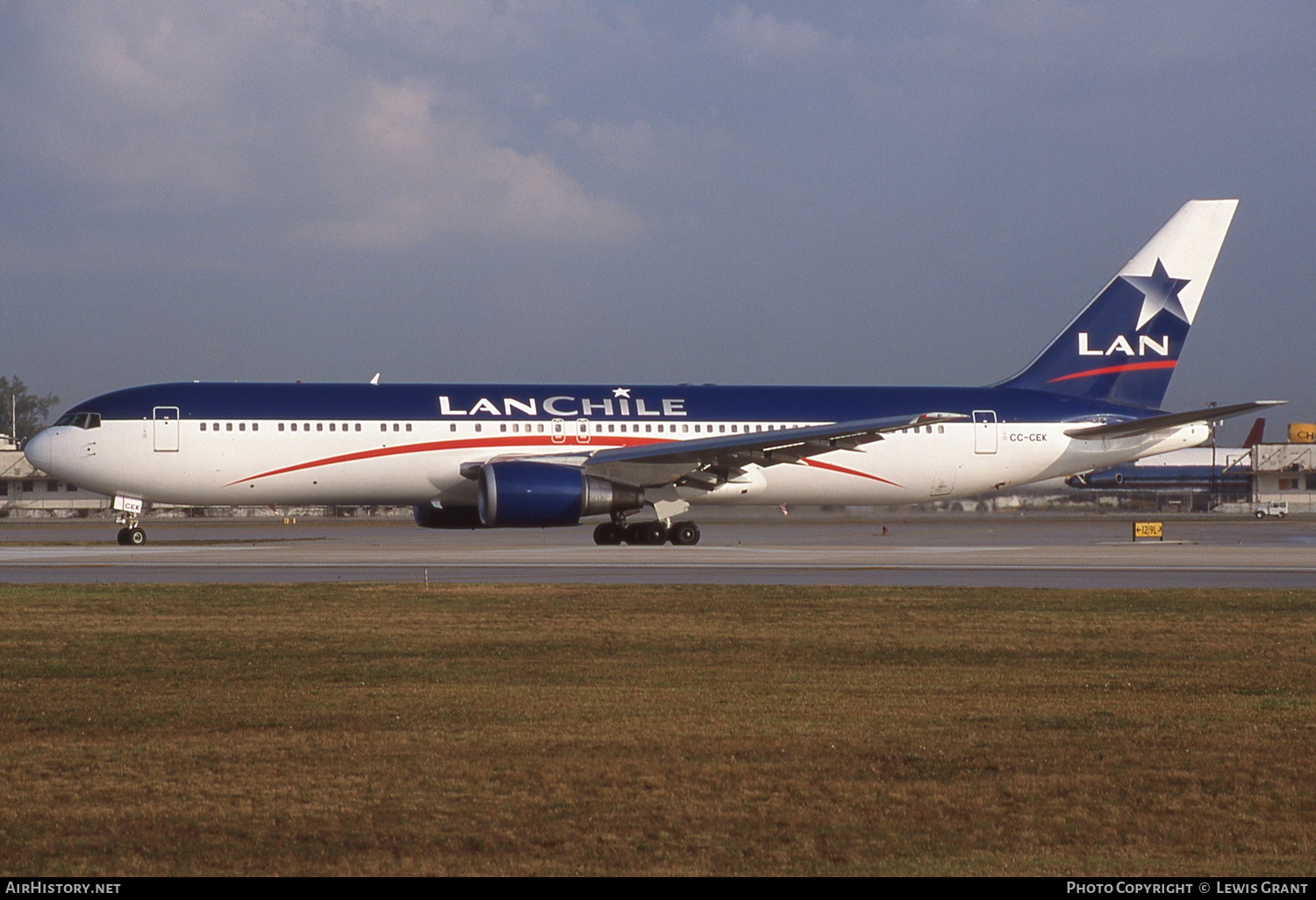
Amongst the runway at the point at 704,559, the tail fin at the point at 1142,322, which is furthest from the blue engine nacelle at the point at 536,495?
the tail fin at the point at 1142,322

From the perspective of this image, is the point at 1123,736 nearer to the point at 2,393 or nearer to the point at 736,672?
the point at 736,672

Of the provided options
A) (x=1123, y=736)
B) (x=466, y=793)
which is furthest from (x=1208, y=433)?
(x=466, y=793)

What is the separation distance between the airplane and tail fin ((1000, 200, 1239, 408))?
50 mm

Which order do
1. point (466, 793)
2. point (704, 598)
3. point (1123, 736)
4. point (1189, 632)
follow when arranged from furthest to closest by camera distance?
point (704, 598)
point (1189, 632)
point (1123, 736)
point (466, 793)

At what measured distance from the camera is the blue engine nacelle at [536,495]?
28.2 meters

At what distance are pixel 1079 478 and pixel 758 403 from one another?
1992 inches

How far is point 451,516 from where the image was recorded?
32.5m

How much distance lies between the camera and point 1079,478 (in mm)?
78500

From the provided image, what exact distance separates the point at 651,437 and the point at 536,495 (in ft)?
15.8

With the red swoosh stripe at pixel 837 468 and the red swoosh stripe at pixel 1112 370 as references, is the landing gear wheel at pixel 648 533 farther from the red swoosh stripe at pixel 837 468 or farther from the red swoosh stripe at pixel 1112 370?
the red swoosh stripe at pixel 1112 370

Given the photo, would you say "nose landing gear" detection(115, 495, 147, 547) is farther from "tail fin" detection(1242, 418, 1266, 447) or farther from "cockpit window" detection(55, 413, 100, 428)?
"tail fin" detection(1242, 418, 1266, 447)

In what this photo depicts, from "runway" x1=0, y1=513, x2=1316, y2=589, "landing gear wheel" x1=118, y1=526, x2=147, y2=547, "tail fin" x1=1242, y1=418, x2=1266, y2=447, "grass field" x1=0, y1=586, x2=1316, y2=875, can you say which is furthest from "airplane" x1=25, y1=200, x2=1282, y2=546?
"tail fin" x1=1242, y1=418, x2=1266, y2=447

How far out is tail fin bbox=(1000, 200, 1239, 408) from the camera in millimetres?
34875

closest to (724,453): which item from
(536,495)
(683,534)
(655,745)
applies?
(683,534)
